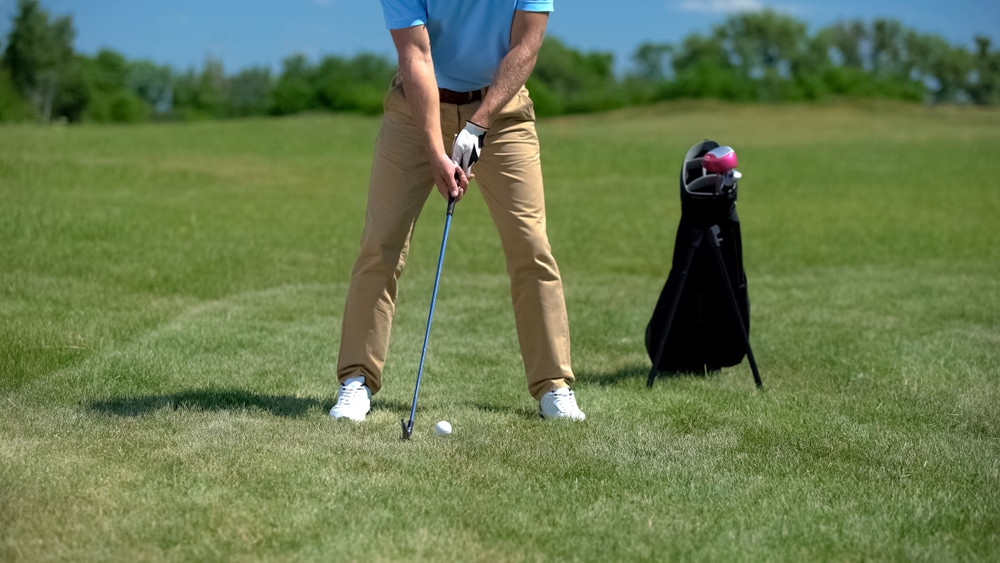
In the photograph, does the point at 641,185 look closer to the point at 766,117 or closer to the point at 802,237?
the point at 802,237

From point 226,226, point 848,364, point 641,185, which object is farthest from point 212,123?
point 848,364

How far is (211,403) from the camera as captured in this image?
5574 mm

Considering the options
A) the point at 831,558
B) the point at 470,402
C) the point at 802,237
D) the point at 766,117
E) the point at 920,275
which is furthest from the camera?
the point at 766,117

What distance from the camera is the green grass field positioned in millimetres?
3912

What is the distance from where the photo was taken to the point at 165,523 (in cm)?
385

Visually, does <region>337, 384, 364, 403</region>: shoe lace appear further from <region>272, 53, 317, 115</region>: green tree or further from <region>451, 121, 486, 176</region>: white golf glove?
<region>272, 53, 317, 115</region>: green tree

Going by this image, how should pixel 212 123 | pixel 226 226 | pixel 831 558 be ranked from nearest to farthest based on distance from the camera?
pixel 831 558
pixel 226 226
pixel 212 123

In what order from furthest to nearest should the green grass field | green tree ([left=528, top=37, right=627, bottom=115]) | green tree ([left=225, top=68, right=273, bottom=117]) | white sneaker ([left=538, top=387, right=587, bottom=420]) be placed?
1. green tree ([left=528, top=37, right=627, bottom=115])
2. green tree ([left=225, top=68, right=273, bottom=117])
3. white sneaker ([left=538, top=387, right=587, bottom=420])
4. the green grass field

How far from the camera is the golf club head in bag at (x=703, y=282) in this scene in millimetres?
6352

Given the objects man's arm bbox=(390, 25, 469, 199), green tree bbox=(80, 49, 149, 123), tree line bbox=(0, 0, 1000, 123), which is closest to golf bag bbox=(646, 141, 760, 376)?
man's arm bbox=(390, 25, 469, 199)

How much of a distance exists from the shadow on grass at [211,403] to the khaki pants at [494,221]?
312 millimetres

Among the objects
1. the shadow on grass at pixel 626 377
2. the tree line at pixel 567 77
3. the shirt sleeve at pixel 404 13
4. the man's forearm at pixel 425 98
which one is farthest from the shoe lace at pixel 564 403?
the tree line at pixel 567 77

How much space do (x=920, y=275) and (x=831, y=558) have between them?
26.8 ft

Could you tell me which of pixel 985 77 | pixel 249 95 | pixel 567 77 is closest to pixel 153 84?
pixel 249 95
